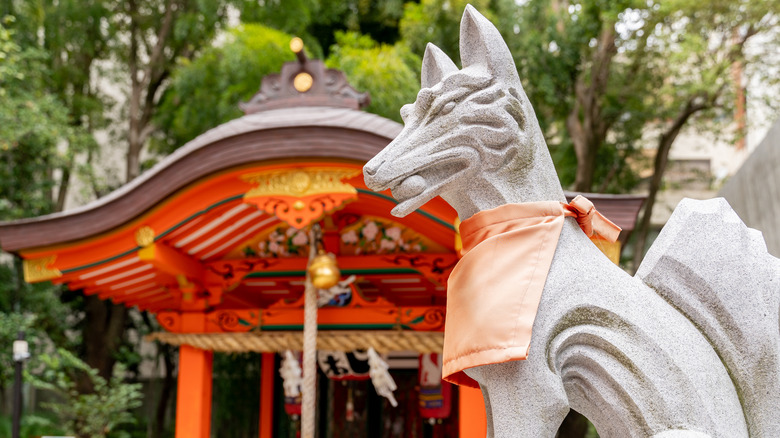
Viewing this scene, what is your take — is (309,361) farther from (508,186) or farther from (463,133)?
(463,133)

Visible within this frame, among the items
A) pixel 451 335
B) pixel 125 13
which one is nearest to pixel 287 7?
pixel 125 13

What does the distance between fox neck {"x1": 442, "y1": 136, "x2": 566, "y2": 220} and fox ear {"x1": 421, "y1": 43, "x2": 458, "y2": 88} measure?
1.32ft

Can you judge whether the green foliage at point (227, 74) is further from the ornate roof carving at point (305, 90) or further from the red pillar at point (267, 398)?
the ornate roof carving at point (305, 90)

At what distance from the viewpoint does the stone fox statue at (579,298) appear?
2.33 m

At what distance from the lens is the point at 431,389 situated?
25.4 ft

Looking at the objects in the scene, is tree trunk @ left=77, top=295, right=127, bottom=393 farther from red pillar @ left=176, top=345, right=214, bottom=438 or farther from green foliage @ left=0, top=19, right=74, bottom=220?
red pillar @ left=176, top=345, right=214, bottom=438

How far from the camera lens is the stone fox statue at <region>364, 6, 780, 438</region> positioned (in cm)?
233

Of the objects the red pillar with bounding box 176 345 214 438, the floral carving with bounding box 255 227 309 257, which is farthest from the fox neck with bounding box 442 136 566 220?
the red pillar with bounding box 176 345 214 438

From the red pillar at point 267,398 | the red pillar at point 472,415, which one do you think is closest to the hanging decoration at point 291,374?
the red pillar at point 267,398

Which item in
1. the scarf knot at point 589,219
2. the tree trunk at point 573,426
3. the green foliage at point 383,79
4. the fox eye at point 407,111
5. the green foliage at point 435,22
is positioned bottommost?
the tree trunk at point 573,426

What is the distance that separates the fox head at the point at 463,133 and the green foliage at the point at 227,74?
836 centimetres

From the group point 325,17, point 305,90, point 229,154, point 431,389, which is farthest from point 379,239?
point 325,17

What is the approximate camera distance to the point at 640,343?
236 centimetres

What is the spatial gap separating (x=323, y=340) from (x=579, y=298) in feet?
14.2
